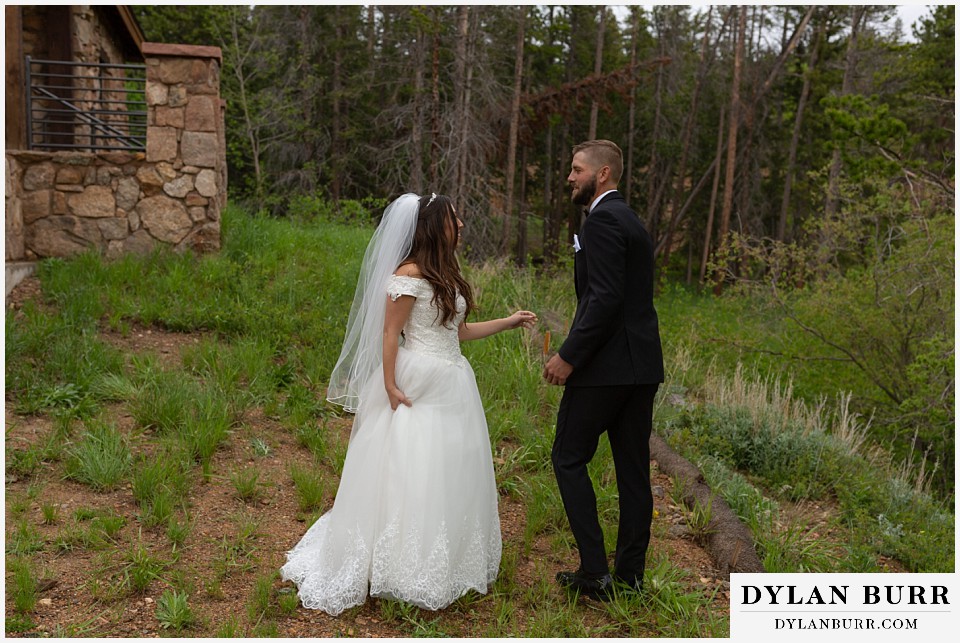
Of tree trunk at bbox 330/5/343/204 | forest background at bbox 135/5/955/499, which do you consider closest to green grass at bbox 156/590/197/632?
forest background at bbox 135/5/955/499

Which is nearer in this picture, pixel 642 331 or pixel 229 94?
pixel 642 331

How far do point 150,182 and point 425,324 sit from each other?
6186 mm

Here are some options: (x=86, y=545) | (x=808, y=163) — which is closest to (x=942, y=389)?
(x=86, y=545)

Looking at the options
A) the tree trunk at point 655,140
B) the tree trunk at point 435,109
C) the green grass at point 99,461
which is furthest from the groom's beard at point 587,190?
the tree trunk at point 655,140

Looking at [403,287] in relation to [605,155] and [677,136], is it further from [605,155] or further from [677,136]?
[677,136]

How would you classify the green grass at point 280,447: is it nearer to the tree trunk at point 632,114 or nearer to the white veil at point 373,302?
the white veil at point 373,302

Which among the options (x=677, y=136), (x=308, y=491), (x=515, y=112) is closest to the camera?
(x=308, y=491)

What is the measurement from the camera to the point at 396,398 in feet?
12.1

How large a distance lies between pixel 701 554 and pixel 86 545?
133 inches

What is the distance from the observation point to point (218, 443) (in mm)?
5301

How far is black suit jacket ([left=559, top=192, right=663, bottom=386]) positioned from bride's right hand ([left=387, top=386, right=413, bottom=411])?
774mm

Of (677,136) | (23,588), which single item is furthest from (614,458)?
(677,136)

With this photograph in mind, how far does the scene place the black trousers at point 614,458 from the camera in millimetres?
3643

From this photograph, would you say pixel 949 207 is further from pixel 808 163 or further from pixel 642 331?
pixel 808 163
